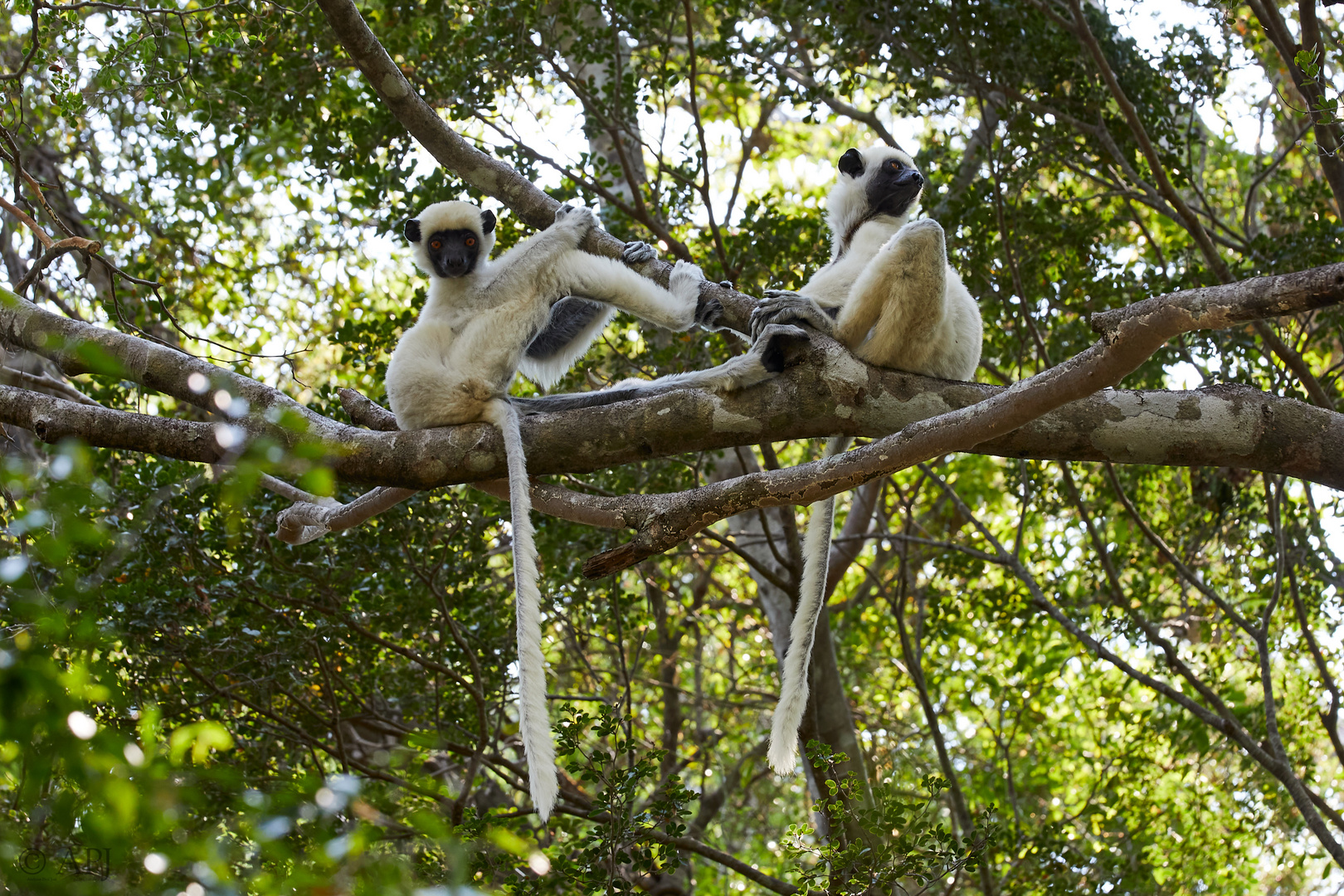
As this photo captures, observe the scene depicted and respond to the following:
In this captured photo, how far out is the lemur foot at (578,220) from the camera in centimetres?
491

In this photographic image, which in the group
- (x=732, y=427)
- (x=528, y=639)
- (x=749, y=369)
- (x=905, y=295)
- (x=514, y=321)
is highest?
(x=514, y=321)

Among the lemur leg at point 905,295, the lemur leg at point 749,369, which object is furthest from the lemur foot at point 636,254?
the lemur leg at point 905,295

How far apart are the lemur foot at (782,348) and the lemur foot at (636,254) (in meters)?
1.08

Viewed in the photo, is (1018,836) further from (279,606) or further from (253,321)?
(253,321)

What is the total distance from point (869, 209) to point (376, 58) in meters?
2.59

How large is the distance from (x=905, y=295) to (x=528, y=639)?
2.18 meters

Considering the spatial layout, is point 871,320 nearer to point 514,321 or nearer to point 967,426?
point 967,426

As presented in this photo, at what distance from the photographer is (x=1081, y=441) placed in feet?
12.2

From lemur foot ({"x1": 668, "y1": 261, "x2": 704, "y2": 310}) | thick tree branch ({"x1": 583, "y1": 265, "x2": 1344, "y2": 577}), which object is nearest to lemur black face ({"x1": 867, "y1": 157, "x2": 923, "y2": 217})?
lemur foot ({"x1": 668, "y1": 261, "x2": 704, "y2": 310})

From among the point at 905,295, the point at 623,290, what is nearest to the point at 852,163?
the point at 905,295

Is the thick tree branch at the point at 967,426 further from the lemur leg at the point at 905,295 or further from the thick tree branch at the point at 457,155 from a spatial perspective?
the thick tree branch at the point at 457,155

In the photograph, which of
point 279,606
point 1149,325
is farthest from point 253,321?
point 1149,325

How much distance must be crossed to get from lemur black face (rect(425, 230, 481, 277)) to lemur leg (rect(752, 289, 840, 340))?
144 centimetres

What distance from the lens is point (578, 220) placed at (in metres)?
4.94
